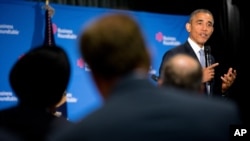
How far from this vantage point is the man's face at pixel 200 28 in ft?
13.3

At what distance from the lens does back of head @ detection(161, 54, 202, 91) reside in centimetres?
164

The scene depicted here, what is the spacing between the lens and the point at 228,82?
13.4 feet

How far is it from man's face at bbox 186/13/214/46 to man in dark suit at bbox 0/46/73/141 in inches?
102

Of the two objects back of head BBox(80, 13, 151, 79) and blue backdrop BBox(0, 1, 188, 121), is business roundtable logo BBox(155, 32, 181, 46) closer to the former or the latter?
blue backdrop BBox(0, 1, 188, 121)

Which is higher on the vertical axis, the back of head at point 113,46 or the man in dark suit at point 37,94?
the back of head at point 113,46

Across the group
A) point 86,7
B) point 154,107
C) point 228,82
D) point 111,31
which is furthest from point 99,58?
point 86,7

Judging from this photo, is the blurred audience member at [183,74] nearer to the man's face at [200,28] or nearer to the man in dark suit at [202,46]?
the man in dark suit at [202,46]

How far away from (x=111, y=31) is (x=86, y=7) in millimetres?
3524

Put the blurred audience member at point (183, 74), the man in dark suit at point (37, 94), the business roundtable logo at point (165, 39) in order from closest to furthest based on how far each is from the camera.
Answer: the man in dark suit at point (37, 94) → the blurred audience member at point (183, 74) → the business roundtable logo at point (165, 39)

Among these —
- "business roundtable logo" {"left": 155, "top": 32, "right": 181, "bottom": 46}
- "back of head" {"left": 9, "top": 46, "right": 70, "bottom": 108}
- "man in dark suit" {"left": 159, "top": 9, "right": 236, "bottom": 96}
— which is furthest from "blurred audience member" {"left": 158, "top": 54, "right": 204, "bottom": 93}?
"business roundtable logo" {"left": 155, "top": 32, "right": 181, "bottom": 46}

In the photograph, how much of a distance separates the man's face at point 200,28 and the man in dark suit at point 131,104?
117 inches

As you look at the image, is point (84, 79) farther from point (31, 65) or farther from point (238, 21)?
point (31, 65)

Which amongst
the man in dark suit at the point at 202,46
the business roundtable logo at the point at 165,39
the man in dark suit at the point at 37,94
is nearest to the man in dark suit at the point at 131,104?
the man in dark suit at the point at 37,94

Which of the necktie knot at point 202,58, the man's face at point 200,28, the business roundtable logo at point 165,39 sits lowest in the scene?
the necktie knot at point 202,58
